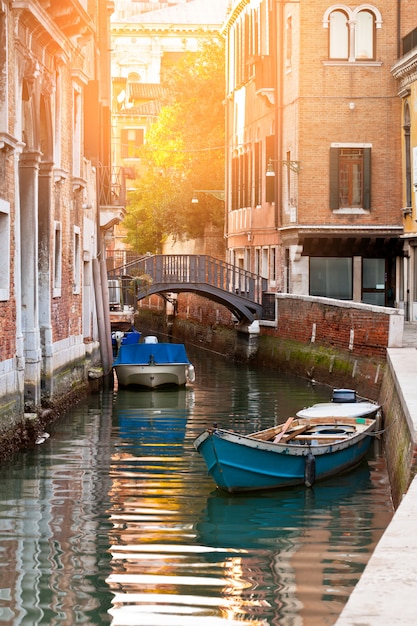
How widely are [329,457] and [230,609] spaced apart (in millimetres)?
5411

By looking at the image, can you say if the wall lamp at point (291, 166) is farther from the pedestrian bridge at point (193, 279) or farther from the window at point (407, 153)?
the pedestrian bridge at point (193, 279)

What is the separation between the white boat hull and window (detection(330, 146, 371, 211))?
616 centimetres

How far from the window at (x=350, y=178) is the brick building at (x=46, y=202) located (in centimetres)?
578

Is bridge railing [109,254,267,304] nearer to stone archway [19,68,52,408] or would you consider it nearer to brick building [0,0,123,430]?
brick building [0,0,123,430]

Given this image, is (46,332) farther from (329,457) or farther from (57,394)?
(329,457)

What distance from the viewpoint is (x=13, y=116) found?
49.5 ft

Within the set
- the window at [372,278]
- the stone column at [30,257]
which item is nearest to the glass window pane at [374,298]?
the window at [372,278]

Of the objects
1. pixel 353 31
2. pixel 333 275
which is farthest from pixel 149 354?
pixel 353 31

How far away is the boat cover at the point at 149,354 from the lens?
24547 millimetres

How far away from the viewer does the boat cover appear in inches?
966

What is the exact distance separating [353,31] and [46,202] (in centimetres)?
1274

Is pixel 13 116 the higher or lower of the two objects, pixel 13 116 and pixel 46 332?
the higher

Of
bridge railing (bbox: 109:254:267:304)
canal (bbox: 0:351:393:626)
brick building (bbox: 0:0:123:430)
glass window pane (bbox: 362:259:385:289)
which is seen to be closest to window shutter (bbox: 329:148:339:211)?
glass window pane (bbox: 362:259:385:289)

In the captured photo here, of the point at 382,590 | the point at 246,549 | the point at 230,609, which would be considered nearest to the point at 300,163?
the point at 246,549
